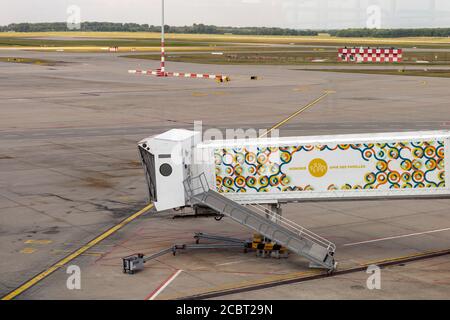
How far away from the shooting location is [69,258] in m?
25.8

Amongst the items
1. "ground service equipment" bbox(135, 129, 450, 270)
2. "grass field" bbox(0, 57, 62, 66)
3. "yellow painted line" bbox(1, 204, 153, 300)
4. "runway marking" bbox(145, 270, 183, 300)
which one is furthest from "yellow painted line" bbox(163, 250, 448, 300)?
"grass field" bbox(0, 57, 62, 66)

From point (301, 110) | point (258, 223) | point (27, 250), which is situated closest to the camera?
point (258, 223)

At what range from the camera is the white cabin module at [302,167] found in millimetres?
25297

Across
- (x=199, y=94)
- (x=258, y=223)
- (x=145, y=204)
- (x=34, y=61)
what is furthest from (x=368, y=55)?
(x=258, y=223)

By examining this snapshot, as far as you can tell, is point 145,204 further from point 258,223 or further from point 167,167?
point 258,223

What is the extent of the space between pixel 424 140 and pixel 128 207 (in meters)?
14.1

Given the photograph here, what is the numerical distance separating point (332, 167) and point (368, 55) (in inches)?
4929

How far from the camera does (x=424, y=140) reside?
25250 mm

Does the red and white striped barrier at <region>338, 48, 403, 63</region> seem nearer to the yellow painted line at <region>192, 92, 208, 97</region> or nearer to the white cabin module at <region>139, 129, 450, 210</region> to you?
the yellow painted line at <region>192, 92, 208, 97</region>

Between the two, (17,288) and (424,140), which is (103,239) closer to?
(17,288)

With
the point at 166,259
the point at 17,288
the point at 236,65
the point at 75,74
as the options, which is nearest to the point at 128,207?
the point at 166,259

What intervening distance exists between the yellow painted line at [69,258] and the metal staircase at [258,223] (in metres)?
4.51

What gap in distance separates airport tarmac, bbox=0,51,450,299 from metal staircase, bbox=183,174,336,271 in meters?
0.68
